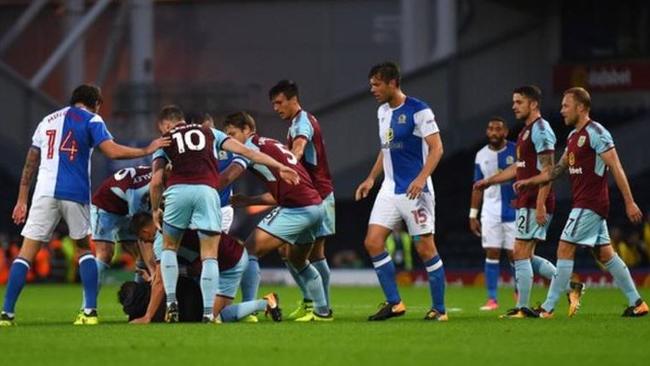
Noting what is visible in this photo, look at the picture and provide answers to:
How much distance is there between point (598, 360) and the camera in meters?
12.6

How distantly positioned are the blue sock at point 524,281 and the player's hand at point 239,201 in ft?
9.97

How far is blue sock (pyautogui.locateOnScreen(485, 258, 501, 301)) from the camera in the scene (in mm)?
21922

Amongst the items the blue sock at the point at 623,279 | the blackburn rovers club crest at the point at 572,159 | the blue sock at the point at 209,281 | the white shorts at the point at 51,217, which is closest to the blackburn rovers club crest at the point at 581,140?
the blackburn rovers club crest at the point at 572,159

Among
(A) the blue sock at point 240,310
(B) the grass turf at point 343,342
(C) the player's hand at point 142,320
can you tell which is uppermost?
(A) the blue sock at point 240,310

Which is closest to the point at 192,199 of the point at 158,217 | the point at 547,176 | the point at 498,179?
the point at 158,217

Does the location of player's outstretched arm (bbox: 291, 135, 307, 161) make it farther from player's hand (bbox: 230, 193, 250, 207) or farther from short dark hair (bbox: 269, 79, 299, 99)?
player's hand (bbox: 230, 193, 250, 207)

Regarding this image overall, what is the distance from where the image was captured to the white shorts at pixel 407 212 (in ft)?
56.3

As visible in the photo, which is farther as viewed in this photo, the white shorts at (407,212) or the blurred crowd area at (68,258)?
the blurred crowd area at (68,258)

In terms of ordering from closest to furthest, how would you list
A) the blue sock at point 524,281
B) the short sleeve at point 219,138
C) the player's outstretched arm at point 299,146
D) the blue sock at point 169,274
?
the blue sock at point 169,274 < the short sleeve at point 219,138 < the player's outstretched arm at point 299,146 < the blue sock at point 524,281

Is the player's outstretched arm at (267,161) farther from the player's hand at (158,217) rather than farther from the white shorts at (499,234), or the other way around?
the white shorts at (499,234)

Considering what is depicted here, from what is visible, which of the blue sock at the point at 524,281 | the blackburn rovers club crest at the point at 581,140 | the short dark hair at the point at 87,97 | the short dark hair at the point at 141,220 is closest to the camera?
the short dark hair at the point at 87,97

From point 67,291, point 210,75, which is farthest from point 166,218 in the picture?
point 210,75

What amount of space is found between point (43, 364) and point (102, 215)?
6843 millimetres

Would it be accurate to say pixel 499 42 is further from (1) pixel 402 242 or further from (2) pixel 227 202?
(2) pixel 227 202
